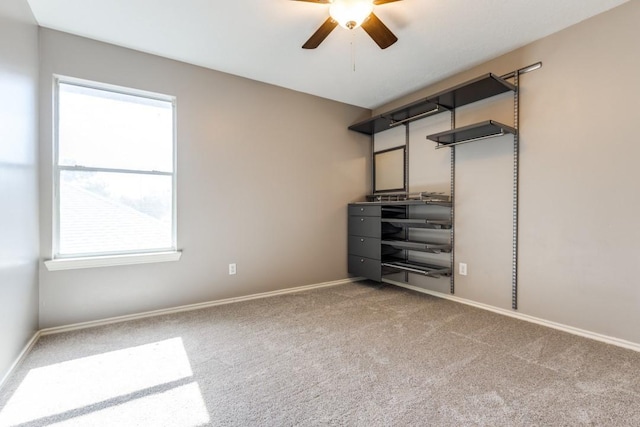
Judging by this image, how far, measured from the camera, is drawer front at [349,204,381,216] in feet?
11.3

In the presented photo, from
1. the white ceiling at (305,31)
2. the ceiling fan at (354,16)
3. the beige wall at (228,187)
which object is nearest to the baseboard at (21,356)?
the beige wall at (228,187)

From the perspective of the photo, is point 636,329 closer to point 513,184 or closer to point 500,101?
point 513,184

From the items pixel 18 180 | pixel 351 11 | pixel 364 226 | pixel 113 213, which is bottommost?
pixel 364 226

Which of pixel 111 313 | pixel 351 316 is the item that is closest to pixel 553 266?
pixel 351 316

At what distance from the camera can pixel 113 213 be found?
8.25ft

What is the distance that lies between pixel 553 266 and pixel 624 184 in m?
0.77

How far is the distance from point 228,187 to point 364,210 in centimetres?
166

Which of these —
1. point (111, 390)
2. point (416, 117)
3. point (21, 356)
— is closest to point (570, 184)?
point (416, 117)

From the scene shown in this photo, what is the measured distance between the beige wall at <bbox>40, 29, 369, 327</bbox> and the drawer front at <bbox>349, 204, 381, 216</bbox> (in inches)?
6.2

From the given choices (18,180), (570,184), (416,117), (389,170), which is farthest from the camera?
(389,170)

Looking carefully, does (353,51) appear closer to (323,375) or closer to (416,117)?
(416,117)

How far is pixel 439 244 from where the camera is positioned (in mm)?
3146

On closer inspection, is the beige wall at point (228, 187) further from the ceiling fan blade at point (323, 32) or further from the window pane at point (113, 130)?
the ceiling fan blade at point (323, 32)

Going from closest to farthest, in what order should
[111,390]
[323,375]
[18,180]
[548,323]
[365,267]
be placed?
[111,390]
[323,375]
[18,180]
[548,323]
[365,267]
